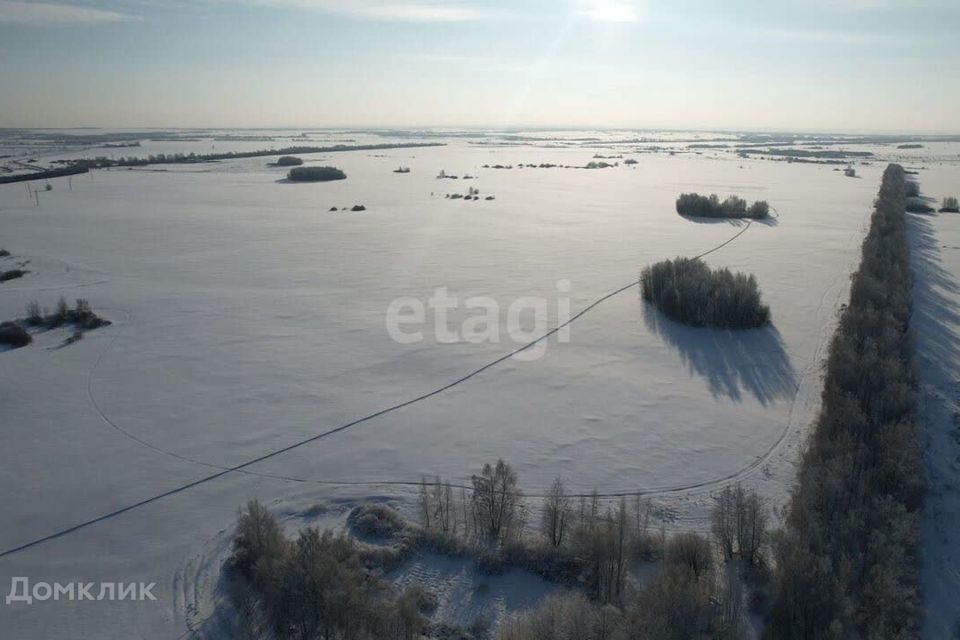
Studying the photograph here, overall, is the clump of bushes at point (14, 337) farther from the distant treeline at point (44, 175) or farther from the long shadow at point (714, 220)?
the distant treeline at point (44, 175)

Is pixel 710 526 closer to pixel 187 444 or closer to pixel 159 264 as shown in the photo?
pixel 187 444

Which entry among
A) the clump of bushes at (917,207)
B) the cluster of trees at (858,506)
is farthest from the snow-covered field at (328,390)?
the clump of bushes at (917,207)

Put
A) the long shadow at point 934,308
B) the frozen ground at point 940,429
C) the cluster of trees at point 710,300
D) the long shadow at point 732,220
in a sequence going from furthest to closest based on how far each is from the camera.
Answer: the long shadow at point 732,220
the cluster of trees at point 710,300
the long shadow at point 934,308
the frozen ground at point 940,429

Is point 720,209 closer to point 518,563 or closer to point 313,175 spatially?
point 518,563

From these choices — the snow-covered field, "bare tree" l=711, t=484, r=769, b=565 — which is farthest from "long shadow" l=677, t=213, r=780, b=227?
"bare tree" l=711, t=484, r=769, b=565

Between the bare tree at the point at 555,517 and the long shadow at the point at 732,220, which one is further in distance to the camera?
the long shadow at the point at 732,220

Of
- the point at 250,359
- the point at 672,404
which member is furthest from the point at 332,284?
the point at 672,404

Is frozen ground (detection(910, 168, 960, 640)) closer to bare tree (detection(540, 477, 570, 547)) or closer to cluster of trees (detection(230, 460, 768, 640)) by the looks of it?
cluster of trees (detection(230, 460, 768, 640))
